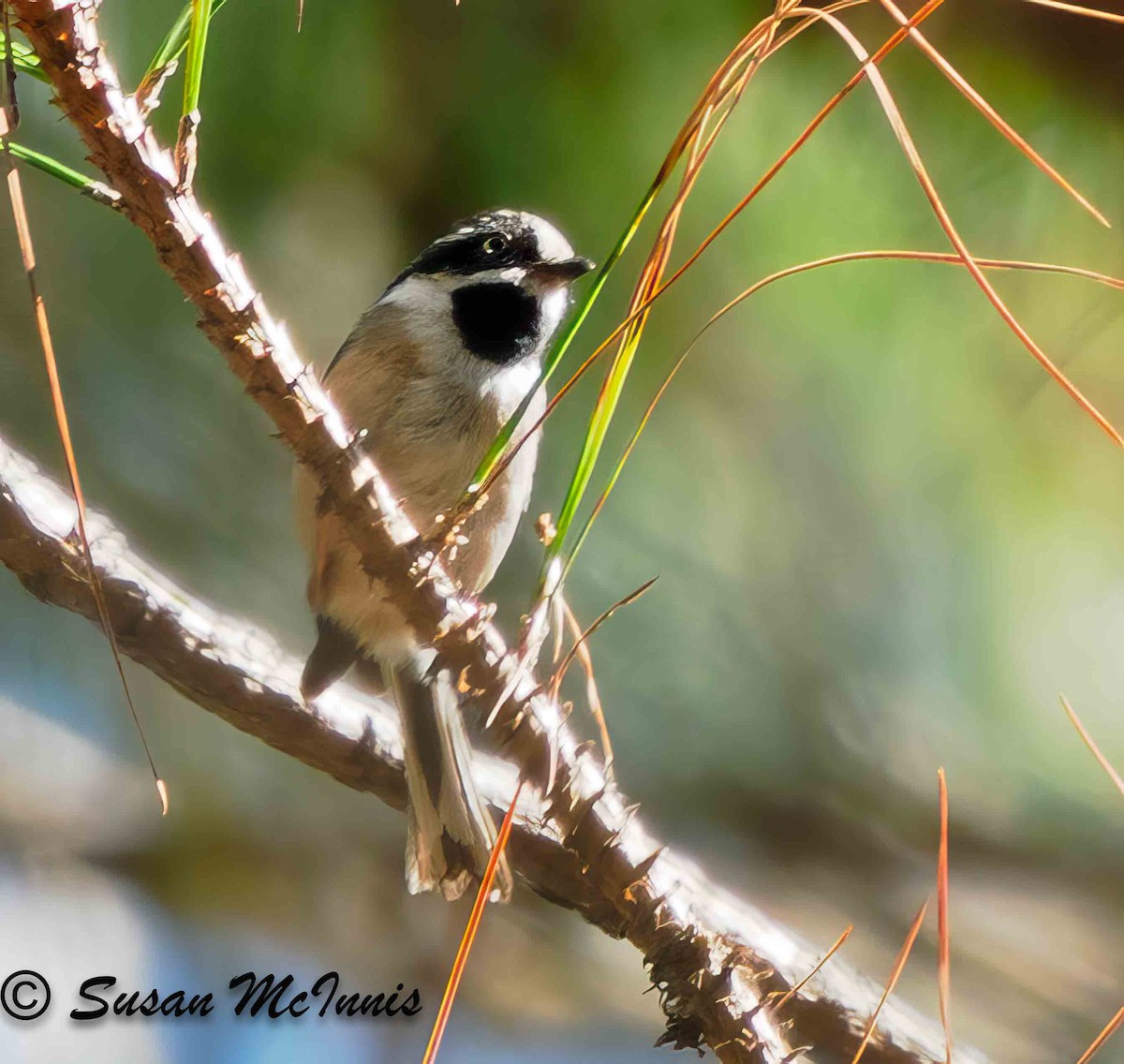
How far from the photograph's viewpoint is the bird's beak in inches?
39.0

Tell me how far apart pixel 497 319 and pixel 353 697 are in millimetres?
390

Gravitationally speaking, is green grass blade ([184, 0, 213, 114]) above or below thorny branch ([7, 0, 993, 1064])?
above

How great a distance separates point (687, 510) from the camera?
1.17 metres

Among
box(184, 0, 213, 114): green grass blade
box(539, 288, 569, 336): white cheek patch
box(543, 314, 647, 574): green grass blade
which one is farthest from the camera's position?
box(539, 288, 569, 336): white cheek patch

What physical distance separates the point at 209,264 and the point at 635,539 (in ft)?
2.19

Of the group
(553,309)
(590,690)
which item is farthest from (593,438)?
(553,309)

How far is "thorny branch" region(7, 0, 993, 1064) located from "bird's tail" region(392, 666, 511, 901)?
28mm

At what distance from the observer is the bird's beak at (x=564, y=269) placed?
992mm

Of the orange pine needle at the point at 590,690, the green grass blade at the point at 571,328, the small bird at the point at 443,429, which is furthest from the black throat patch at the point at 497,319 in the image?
the green grass blade at the point at 571,328
